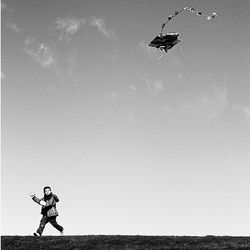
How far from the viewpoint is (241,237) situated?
1694 centimetres

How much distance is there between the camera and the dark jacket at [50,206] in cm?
1845

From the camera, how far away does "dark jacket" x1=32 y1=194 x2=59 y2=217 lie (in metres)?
18.5

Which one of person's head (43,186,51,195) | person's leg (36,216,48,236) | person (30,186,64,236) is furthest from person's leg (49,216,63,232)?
person's head (43,186,51,195)

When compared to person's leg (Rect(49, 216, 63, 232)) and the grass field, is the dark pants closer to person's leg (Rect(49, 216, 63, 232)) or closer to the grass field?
person's leg (Rect(49, 216, 63, 232))

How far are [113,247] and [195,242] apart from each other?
314 cm

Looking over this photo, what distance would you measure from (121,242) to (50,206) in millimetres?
4483

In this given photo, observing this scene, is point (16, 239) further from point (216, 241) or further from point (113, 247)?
point (216, 241)

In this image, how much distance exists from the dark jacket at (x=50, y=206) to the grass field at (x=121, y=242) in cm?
207

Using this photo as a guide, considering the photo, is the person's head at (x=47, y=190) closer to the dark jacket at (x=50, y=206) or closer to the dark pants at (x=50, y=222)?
the dark jacket at (x=50, y=206)

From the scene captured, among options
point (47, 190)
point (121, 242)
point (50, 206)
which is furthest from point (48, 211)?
point (121, 242)

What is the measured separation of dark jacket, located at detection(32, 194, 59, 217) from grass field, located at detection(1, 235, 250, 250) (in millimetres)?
2074

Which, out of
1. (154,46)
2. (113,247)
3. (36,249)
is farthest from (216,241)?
(154,46)

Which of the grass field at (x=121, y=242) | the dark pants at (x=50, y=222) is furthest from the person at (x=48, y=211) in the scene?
the grass field at (x=121, y=242)

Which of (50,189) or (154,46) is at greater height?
(154,46)
